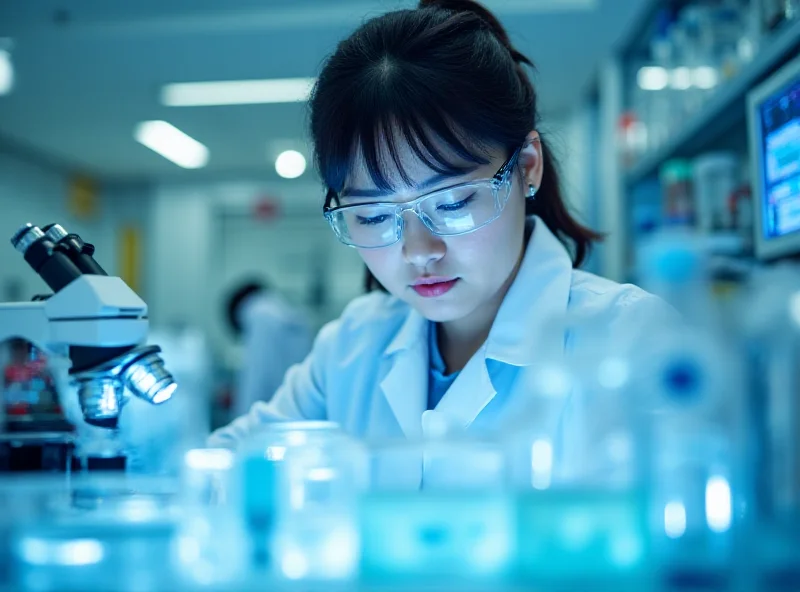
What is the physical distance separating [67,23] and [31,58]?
1.86ft

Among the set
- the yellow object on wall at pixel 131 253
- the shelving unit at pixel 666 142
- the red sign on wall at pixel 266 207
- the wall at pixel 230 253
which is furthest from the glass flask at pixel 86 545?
the yellow object on wall at pixel 131 253

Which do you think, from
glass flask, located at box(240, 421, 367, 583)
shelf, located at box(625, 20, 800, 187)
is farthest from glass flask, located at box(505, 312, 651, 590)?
shelf, located at box(625, 20, 800, 187)

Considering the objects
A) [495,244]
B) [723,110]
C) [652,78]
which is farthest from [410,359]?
[652,78]

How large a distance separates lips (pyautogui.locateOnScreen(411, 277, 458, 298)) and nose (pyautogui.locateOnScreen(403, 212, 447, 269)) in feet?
0.15

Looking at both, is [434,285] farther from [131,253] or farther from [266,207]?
[131,253]

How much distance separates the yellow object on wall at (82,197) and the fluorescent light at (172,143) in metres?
1.03

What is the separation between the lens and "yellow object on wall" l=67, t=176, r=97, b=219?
6.51 meters

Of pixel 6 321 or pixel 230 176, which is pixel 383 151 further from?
pixel 230 176

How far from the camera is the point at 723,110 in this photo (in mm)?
2062

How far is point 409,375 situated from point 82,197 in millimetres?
6081

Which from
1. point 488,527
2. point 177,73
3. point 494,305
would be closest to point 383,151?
point 494,305

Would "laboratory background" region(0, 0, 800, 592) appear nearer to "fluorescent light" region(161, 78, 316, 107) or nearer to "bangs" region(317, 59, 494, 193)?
"bangs" region(317, 59, 494, 193)

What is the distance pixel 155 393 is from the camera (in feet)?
3.21

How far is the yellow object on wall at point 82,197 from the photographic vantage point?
6512 mm
